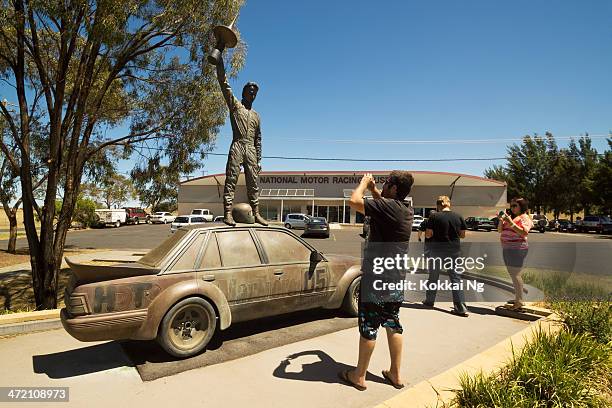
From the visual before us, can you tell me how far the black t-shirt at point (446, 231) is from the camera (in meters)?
5.67

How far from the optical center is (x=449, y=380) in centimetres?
313

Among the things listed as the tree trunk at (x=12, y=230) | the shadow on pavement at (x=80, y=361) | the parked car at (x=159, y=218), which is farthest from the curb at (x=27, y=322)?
the parked car at (x=159, y=218)

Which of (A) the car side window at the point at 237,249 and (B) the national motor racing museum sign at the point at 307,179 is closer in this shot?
(A) the car side window at the point at 237,249

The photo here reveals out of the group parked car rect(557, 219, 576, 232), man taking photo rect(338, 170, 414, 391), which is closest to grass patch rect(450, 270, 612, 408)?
man taking photo rect(338, 170, 414, 391)

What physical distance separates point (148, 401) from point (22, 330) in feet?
9.70

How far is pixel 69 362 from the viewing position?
3.95m

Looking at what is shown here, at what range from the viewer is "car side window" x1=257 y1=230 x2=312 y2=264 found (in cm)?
479

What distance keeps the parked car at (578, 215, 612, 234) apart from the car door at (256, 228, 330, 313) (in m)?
38.5

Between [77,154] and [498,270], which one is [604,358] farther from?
[77,154]

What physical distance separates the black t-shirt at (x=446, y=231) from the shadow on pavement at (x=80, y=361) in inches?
181

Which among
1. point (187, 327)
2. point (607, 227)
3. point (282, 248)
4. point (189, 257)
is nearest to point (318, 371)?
point (187, 327)

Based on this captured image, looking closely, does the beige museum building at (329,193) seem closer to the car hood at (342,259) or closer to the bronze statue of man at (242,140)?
the bronze statue of man at (242,140)

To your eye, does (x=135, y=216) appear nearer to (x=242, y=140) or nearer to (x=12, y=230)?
(x=12, y=230)

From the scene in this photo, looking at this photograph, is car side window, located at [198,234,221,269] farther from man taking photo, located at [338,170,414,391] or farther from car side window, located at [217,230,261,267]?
man taking photo, located at [338,170,414,391]
